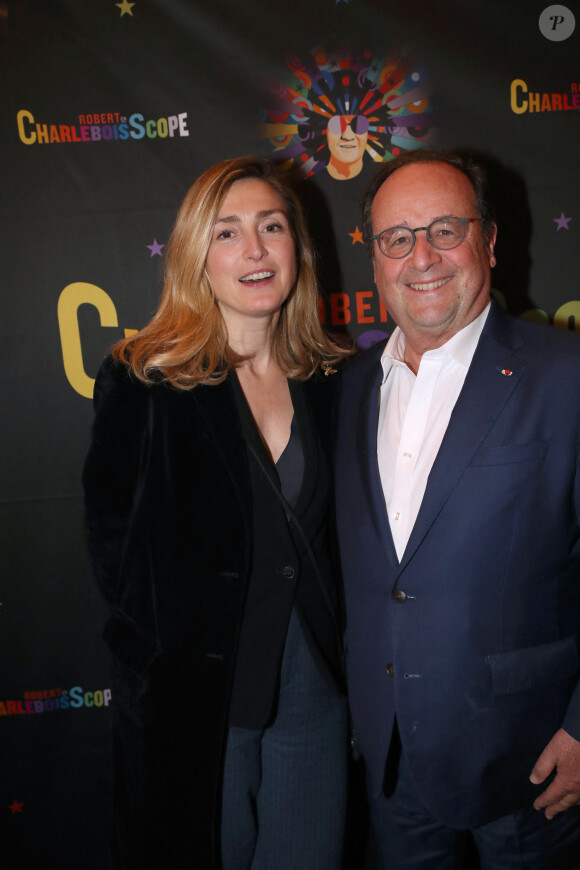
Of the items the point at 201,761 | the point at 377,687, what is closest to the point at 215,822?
the point at 201,761

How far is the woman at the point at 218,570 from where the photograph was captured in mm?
1570

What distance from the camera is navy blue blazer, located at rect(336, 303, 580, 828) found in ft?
4.43

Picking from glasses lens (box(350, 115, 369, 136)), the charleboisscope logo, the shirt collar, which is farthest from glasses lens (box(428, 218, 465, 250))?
the charleboisscope logo

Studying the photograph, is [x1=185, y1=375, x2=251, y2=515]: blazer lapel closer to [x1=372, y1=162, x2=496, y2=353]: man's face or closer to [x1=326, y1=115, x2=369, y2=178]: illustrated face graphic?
[x1=372, y1=162, x2=496, y2=353]: man's face

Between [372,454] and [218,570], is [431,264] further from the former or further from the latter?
[218,570]

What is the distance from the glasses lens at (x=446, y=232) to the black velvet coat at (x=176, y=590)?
2.19 feet

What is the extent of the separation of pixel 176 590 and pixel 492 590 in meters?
0.77

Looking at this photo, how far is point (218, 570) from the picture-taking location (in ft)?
5.09

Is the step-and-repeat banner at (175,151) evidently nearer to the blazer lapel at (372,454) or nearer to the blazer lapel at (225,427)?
the blazer lapel at (372,454)

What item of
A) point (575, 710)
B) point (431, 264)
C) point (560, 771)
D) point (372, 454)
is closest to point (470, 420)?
point (372, 454)

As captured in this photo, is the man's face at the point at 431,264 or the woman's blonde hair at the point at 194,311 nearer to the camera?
the man's face at the point at 431,264

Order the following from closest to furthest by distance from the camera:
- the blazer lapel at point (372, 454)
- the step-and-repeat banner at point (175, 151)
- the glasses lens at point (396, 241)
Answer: the blazer lapel at point (372, 454) → the glasses lens at point (396, 241) → the step-and-repeat banner at point (175, 151)

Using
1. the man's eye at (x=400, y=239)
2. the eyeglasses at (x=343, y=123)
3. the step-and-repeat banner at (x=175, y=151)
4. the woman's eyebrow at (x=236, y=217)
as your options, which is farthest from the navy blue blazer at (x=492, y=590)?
the eyeglasses at (x=343, y=123)

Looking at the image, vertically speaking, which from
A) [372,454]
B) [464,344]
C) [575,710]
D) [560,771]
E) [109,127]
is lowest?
[560,771]
